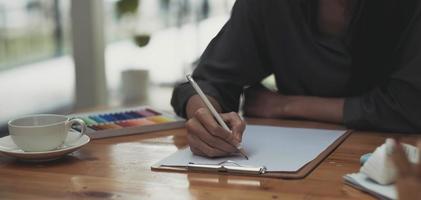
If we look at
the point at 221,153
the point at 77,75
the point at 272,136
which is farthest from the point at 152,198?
the point at 77,75

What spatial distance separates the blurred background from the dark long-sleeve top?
1306 millimetres

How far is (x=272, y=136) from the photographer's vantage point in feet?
4.17

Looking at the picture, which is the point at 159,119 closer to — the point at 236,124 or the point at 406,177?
the point at 236,124

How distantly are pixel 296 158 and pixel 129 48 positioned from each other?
2.91 m

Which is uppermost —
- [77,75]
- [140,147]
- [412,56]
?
[412,56]

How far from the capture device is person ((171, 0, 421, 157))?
137 cm

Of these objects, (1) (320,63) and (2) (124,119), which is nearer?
(2) (124,119)

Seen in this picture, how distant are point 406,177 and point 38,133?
0.69 meters

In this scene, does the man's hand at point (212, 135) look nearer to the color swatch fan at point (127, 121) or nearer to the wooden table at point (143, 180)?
the wooden table at point (143, 180)

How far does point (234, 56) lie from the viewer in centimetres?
157

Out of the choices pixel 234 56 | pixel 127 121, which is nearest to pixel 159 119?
pixel 127 121

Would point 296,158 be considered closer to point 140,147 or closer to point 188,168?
point 188,168

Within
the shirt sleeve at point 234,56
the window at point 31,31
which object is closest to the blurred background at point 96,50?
the window at point 31,31

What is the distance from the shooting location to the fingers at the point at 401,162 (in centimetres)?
69
